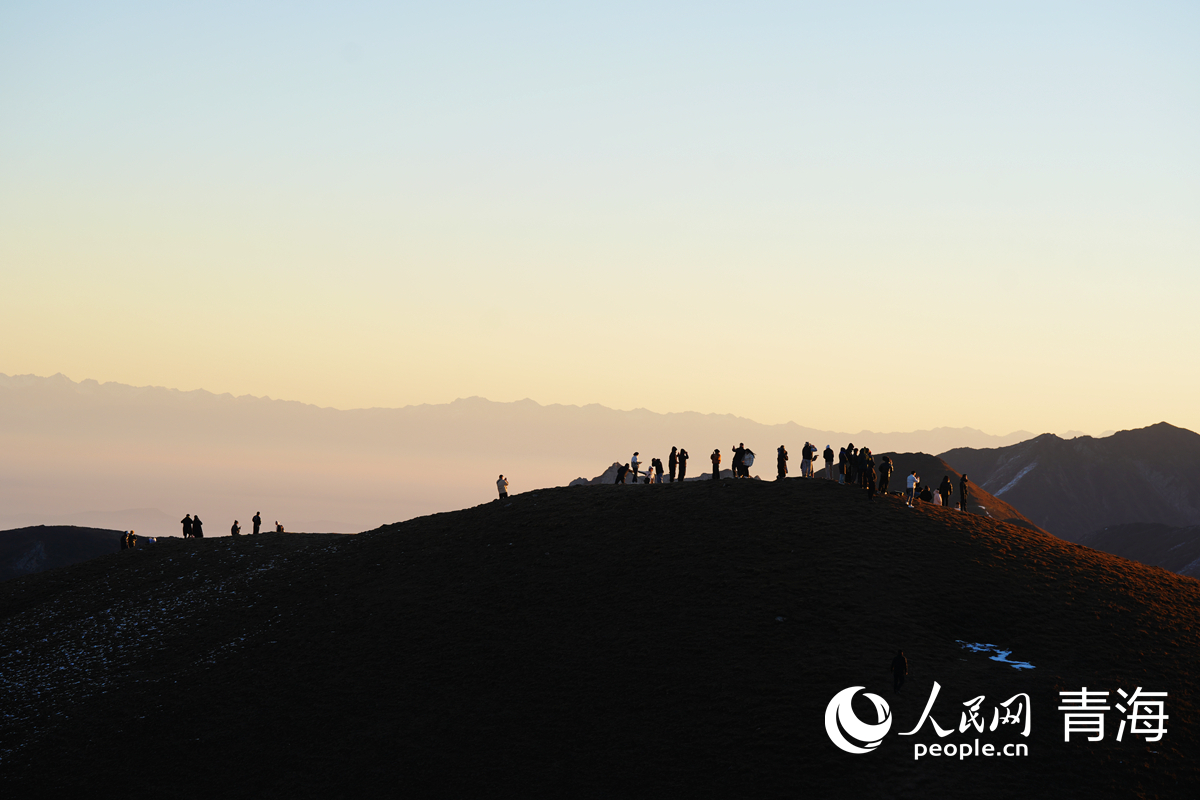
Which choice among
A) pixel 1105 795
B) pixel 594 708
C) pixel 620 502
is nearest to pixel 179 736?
pixel 594 708

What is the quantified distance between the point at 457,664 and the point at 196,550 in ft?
105

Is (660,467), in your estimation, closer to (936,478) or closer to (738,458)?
(738,458)

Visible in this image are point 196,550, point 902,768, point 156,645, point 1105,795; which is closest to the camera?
point 1105,795

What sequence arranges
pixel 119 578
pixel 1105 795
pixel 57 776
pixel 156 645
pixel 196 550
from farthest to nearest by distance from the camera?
1. pixel 196 550
2. pixel 119 578
3. pixel 156 645
4. pixel 57 776
5. pixel 1105 795

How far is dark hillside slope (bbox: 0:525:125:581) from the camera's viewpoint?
111m

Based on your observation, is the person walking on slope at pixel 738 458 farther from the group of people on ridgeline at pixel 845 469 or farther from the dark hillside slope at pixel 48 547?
the dark hillside slope at pixel 48 547

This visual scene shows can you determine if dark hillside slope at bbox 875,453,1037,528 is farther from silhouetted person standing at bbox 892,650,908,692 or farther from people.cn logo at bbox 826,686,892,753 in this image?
people.cn logo at bbox 826,686,892,753

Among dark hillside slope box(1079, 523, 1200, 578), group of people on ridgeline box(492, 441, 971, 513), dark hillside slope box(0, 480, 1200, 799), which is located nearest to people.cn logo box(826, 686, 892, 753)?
dark hillside slope box(0, 480, 1200, 799)

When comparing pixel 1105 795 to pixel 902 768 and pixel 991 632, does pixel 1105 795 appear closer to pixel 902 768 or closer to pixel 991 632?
pixel 902 768

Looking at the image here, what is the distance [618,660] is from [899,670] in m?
11.0

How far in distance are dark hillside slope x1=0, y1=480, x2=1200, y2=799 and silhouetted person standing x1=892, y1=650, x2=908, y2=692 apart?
0.36m

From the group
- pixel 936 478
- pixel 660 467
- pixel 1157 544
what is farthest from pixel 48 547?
pixel 1157 544

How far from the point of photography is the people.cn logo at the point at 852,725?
94.9 ft

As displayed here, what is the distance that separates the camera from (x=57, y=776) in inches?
1292
